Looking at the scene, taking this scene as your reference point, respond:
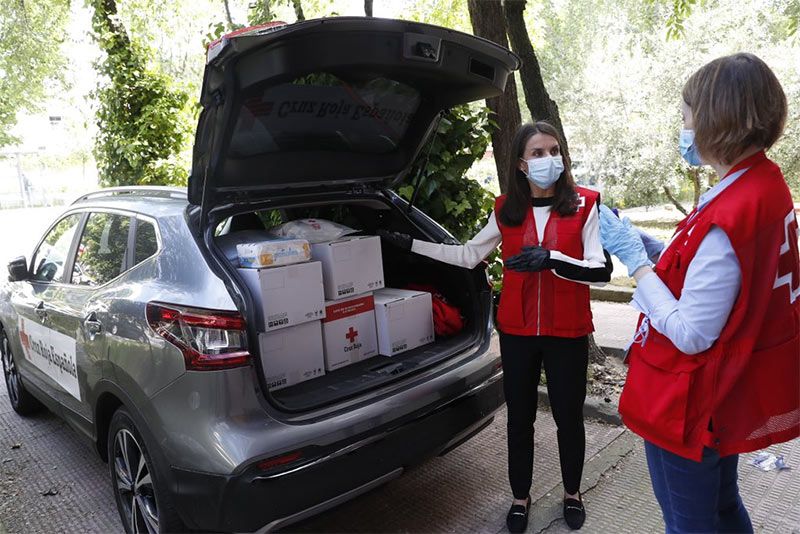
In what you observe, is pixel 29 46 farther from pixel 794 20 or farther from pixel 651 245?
pixel 651 245

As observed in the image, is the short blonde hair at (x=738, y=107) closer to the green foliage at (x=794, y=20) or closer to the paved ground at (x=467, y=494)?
the paved ground at (x=467, y=494)

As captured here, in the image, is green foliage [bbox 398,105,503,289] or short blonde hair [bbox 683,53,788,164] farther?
green foliage [bbox 398,105,503,289]

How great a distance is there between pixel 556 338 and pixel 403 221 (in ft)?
4.03

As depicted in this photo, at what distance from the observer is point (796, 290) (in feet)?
5.62

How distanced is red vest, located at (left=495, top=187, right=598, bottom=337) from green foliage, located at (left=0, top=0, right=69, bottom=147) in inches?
360

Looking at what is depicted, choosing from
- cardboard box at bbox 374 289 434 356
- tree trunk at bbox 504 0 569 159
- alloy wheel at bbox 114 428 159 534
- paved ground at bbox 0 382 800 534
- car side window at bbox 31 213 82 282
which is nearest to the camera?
alloy wheel at bbox 114 428 159 534

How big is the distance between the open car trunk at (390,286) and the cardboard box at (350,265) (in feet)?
0.89

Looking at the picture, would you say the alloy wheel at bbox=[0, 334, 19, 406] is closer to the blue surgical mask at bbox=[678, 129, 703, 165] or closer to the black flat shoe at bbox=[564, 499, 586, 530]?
the black flat shoe at bbox=[564, 499, 586, 530]

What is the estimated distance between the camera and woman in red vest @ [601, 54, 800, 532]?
5.16 ft

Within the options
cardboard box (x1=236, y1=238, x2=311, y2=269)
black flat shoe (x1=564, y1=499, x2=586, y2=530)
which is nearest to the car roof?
cardboard box (x1=236, y1=238, x2=311, y2=269)

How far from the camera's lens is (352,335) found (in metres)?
3.16

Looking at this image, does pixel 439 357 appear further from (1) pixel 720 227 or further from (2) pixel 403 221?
(1) pixel 720 227

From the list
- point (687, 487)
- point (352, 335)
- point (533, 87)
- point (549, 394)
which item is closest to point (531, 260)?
point (549, 394)

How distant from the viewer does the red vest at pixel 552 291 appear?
8.54 feet
